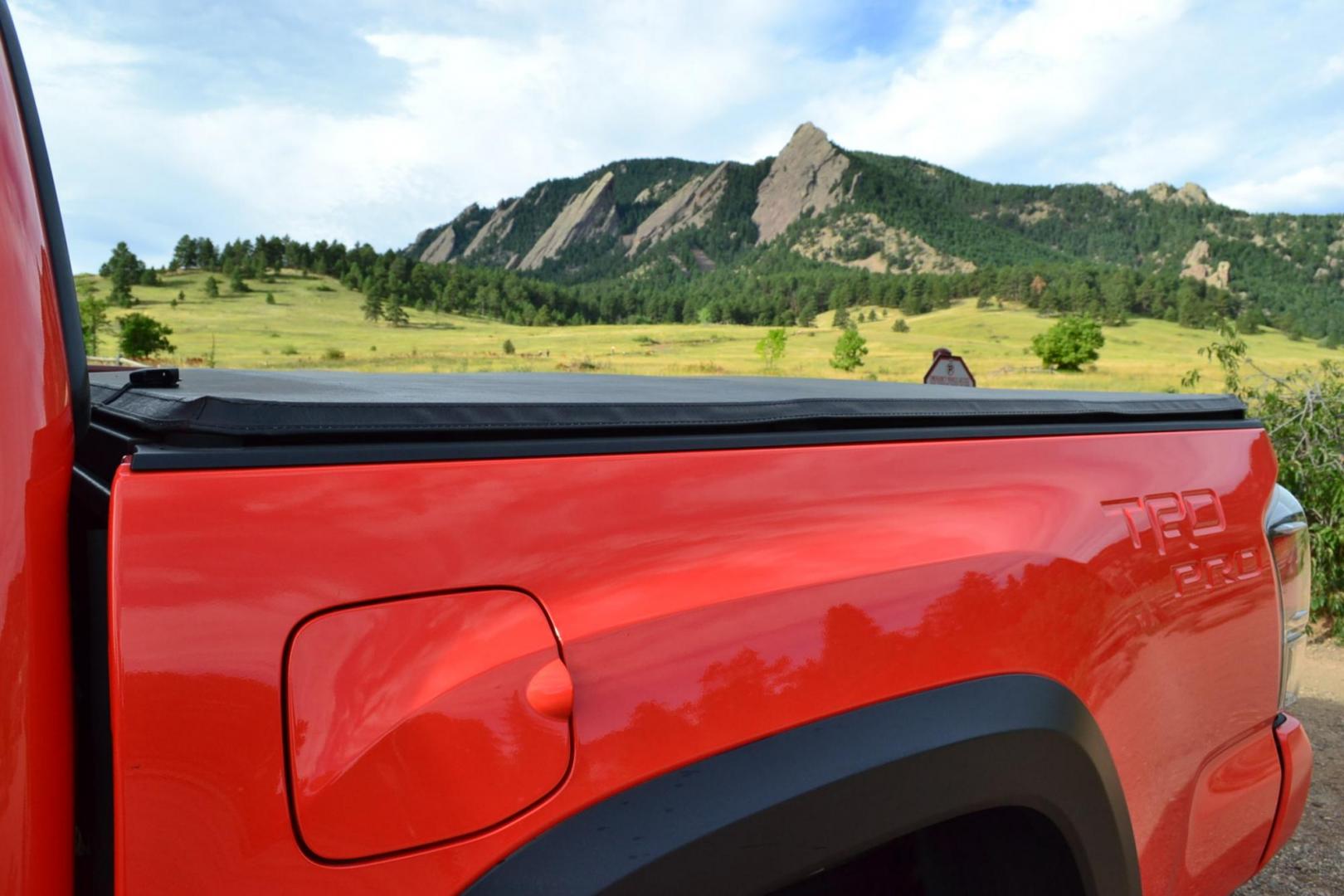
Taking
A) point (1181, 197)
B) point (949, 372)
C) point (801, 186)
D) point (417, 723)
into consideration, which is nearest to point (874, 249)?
point (801, 186)

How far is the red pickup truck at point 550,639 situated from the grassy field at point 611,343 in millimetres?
42875

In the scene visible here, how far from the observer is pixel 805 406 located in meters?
1.28

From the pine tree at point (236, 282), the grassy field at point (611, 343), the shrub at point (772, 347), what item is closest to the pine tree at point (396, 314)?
the grassy field at point (611, 343)

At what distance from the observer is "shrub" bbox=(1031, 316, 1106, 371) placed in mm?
72125

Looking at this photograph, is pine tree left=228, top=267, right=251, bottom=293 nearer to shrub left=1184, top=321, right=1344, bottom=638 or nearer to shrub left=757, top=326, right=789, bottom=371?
shrub left=757, top=326, right=789, bottom=371

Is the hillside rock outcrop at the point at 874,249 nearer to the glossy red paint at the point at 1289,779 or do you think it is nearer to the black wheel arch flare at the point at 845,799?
the glossy red paint at the point at 1289,779

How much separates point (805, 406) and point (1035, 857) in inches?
29.3

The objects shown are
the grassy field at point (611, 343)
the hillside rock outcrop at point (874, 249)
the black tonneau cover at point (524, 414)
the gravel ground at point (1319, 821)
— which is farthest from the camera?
the hillside rock outcrop at point (874, 249)

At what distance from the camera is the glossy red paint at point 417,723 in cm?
80

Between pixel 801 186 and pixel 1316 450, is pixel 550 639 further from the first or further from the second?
pixel 801 186

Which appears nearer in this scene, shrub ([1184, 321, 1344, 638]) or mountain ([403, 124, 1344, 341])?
shrub ([1184, 321, 1344, 638])

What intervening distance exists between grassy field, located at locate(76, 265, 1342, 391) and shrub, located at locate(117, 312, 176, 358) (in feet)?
5.63

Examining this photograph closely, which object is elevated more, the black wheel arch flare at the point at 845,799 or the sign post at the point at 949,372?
the sign post at the point at 949,372

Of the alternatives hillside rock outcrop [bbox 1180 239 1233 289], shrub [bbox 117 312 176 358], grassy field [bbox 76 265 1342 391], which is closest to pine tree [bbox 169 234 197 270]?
grassy field [bbox 76 265 1342 391]
